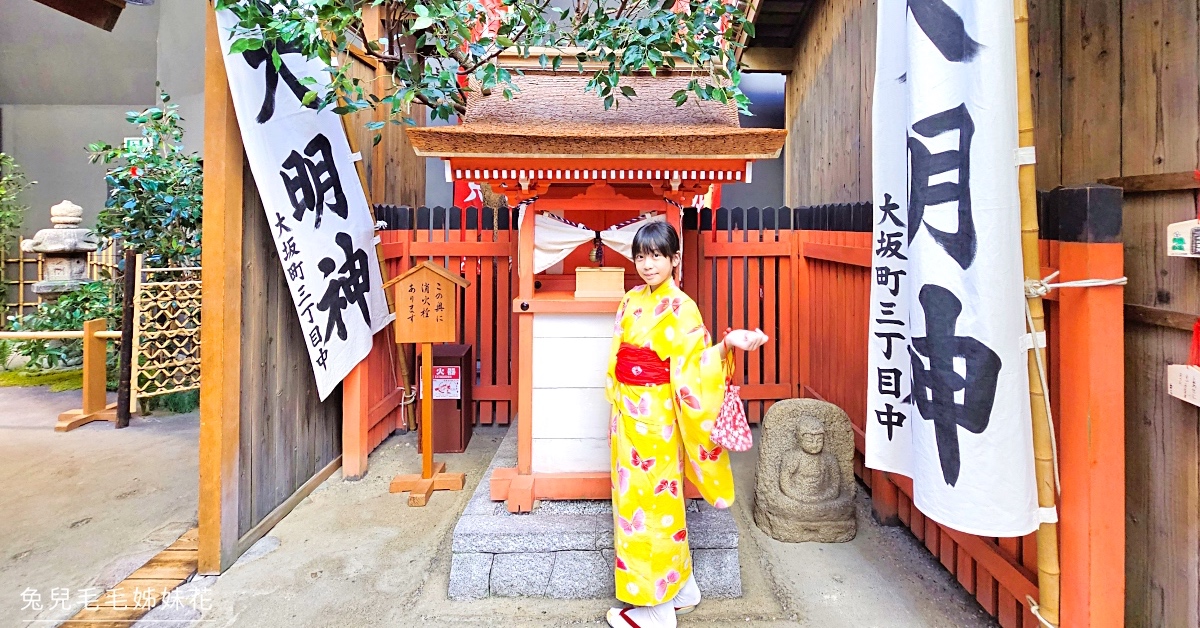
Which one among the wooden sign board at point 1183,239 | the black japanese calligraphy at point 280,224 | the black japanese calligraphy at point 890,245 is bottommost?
the wooden sign board at point 1183,239

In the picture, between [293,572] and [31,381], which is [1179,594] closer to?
[293,572]

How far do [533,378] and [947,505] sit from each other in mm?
2332

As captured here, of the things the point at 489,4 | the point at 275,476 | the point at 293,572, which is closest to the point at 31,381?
the point at 275,476

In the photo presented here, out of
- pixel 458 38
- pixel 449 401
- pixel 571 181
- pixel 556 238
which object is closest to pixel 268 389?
pixel 449 401

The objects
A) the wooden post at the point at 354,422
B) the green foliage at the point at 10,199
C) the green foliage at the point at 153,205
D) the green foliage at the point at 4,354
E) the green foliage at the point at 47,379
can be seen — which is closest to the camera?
the wooden post at the point at 354,422

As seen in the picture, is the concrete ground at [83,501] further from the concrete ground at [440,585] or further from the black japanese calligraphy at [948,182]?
the black japanese calligraphy at [948,182]

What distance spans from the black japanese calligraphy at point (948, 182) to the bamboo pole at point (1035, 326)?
Answer: 21 cm

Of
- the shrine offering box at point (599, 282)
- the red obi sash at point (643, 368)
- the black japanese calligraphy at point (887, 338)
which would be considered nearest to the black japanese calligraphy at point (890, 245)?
the black japanese calligraphy at point (887, 338)

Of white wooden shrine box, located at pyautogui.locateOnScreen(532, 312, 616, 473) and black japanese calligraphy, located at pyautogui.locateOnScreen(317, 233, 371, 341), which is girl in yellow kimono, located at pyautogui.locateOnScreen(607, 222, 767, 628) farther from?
black japanese calligraphy, located at pyautogui.locateOnScreen(317, 233, 371, 341)

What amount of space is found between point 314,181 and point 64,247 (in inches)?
320

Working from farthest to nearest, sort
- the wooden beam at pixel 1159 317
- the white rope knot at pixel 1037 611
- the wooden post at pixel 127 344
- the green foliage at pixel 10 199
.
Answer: the green foliage at pixel 10 199 < the wooden post at pixel 127 344 < the white rope knot at pixel 1037 611 < the wooden beam at pixel 1159 317

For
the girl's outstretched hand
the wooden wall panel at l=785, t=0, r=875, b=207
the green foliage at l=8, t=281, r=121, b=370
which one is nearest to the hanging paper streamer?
the girl's outstretched hand

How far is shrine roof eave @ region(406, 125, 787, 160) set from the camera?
122 inches

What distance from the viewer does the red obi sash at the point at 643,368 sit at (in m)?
2.76
